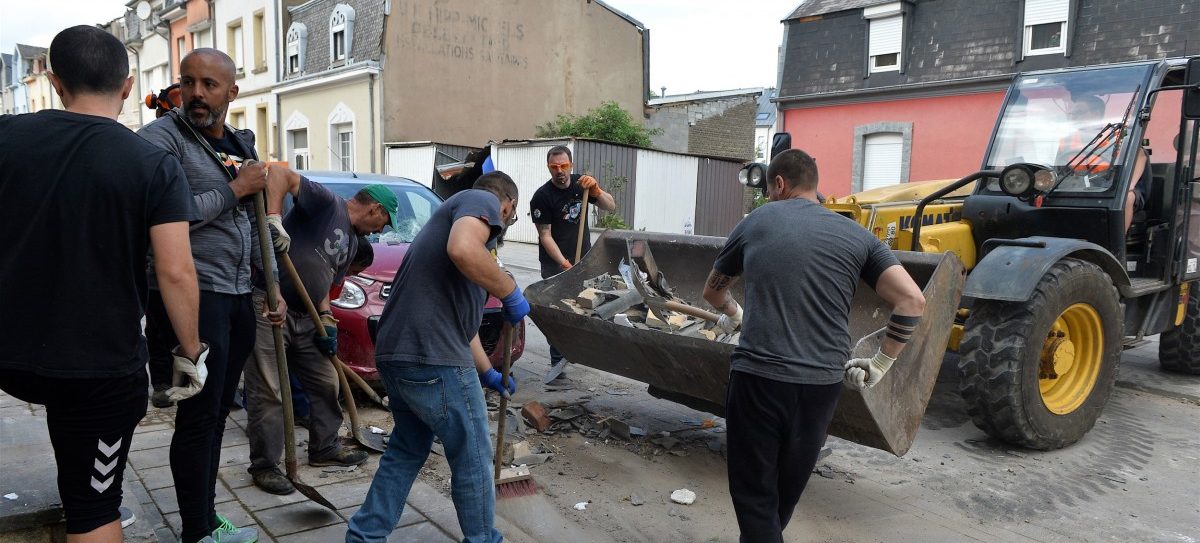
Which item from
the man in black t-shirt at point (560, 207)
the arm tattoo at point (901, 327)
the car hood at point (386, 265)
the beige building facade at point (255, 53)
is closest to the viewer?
the arm tattoo at point (901, 327)

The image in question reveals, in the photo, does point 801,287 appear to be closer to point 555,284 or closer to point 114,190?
point 114,190

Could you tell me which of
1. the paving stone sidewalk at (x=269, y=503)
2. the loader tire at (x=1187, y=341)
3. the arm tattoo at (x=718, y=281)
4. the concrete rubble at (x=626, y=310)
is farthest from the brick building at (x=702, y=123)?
the arm tattoo at (x=718, y=281)

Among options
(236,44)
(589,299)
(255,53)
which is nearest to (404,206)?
(589,299)

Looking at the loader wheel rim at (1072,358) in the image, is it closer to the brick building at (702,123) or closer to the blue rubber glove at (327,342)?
the blue rubber glove at (327,342)

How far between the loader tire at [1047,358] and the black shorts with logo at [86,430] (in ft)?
13.7

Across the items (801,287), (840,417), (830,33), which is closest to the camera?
(801,287)

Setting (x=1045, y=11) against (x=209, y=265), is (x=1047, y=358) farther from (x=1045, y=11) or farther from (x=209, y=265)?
(x=1045, y=11)

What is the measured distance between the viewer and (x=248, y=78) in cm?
2733

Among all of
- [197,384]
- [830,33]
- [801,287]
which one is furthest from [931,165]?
[197,384]

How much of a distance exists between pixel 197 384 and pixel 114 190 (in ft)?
2.26

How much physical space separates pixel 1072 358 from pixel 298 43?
23726 millimetres

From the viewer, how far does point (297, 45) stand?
2442 cm

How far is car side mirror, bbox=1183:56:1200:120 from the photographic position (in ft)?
16.6

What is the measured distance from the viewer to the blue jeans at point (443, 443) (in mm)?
2945
